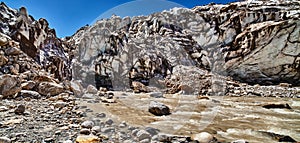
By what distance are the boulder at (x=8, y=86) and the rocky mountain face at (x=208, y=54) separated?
39.1 ft

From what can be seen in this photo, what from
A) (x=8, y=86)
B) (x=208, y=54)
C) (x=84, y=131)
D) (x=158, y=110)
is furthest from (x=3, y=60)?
(x=208, y=54)

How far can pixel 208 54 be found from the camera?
2652 centimetres

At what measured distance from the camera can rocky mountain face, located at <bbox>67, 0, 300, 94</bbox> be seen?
19875mm

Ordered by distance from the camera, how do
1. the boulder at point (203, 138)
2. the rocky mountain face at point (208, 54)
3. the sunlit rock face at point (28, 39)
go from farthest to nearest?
the rocky mountain face at point (208, 54) < the sunlit rock face at point (28, 39) < the boulder at point (203, 138)

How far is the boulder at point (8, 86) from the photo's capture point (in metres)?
7.86

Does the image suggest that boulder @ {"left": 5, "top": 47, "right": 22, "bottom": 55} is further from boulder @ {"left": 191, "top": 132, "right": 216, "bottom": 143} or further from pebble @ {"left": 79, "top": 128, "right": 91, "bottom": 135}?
boulder @ {"left": 191, "top": 132, "right": 216, "bottom": 143}

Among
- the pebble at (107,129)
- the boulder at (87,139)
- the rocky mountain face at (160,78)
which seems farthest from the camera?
the rocky mountain face at (160,78)

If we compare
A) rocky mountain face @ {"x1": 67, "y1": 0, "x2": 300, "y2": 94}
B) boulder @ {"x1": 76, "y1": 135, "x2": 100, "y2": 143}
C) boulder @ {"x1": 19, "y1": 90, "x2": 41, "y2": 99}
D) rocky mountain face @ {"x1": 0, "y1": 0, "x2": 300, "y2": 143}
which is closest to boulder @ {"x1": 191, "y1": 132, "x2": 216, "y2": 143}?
rocky mountain face @ {"x1": 0, "y1": 0, "x2": 300, "y2": 143}

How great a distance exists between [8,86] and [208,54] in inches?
899

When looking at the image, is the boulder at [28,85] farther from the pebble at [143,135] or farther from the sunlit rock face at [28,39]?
the pebble at [143,135]

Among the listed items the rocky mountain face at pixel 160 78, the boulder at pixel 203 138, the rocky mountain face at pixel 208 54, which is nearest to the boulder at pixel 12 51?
the rocky mountain face at pixel 160 78

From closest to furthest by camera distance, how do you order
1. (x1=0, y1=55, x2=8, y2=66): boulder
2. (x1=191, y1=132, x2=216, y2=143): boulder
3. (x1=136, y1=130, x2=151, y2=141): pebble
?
(x1=136, y1=130, x2=151, y2=141): pebble
(x1=191, y1=132, x2=216, y2=143): boulder
(x1=0, y1=55, x2=8, y2=66): boulder

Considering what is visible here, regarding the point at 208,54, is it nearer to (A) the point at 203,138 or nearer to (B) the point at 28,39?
(B) the point at 28,39

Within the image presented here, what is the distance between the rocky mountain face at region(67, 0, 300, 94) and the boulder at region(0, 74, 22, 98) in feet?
39.1
